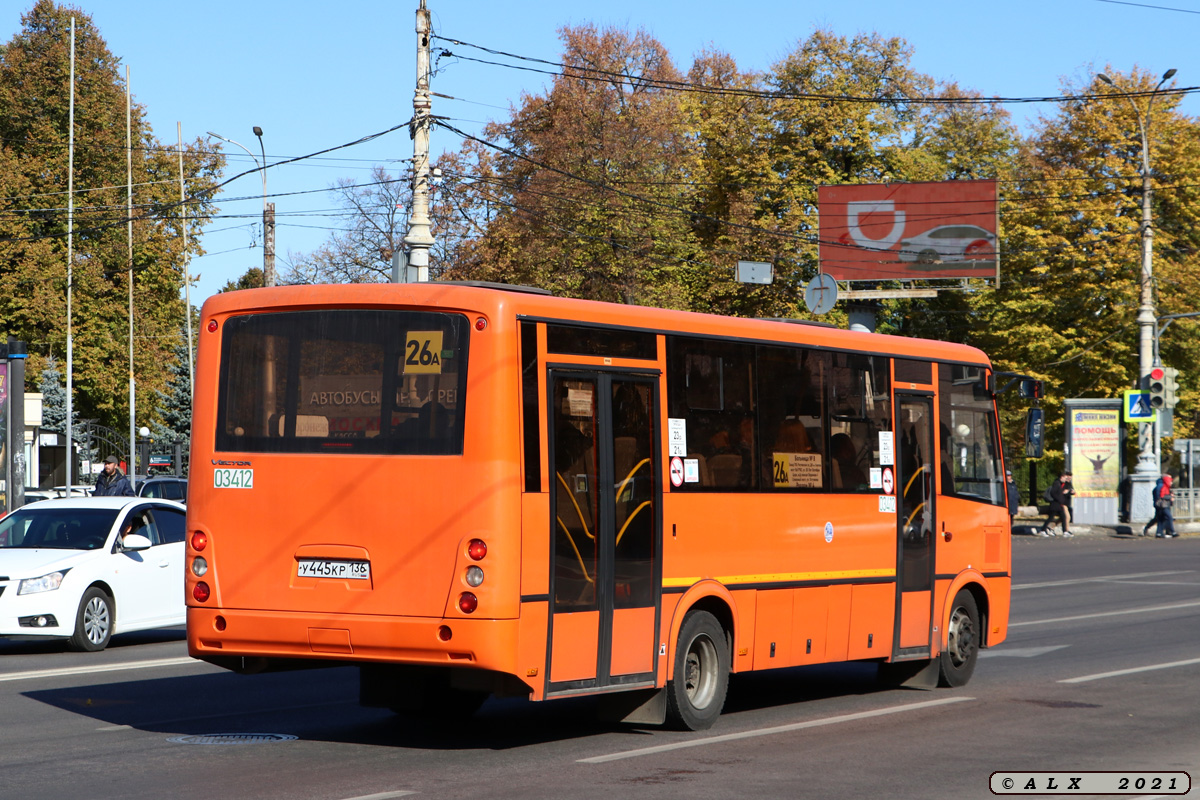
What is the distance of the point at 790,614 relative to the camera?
11.6m

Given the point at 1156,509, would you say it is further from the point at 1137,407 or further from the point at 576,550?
the point at 576,550

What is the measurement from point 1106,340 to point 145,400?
35981mm

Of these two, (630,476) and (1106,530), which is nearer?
(630,476)

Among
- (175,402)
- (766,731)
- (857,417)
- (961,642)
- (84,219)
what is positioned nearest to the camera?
(766,731)

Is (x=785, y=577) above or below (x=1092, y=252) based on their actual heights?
below

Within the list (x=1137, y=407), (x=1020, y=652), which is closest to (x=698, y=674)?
(x=1020, y=652)

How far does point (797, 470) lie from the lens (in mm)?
11805

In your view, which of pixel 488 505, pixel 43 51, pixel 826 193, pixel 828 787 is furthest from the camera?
pixel 43 51

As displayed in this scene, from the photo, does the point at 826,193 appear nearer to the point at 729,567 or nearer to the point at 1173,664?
the point at 1173,664

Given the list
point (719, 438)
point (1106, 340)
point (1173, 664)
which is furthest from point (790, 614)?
point (1106, 340)

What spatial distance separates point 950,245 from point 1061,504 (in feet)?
33.4

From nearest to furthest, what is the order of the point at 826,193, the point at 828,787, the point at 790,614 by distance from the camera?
the point at 828,787 < the point at 790,614 < the point at 826,193

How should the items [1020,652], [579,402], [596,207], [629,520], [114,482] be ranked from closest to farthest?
1. [579,402]
2. [629,520]
3. [1020,652]
4. [114,482]
5. [596,207]

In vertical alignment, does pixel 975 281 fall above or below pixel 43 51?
below
